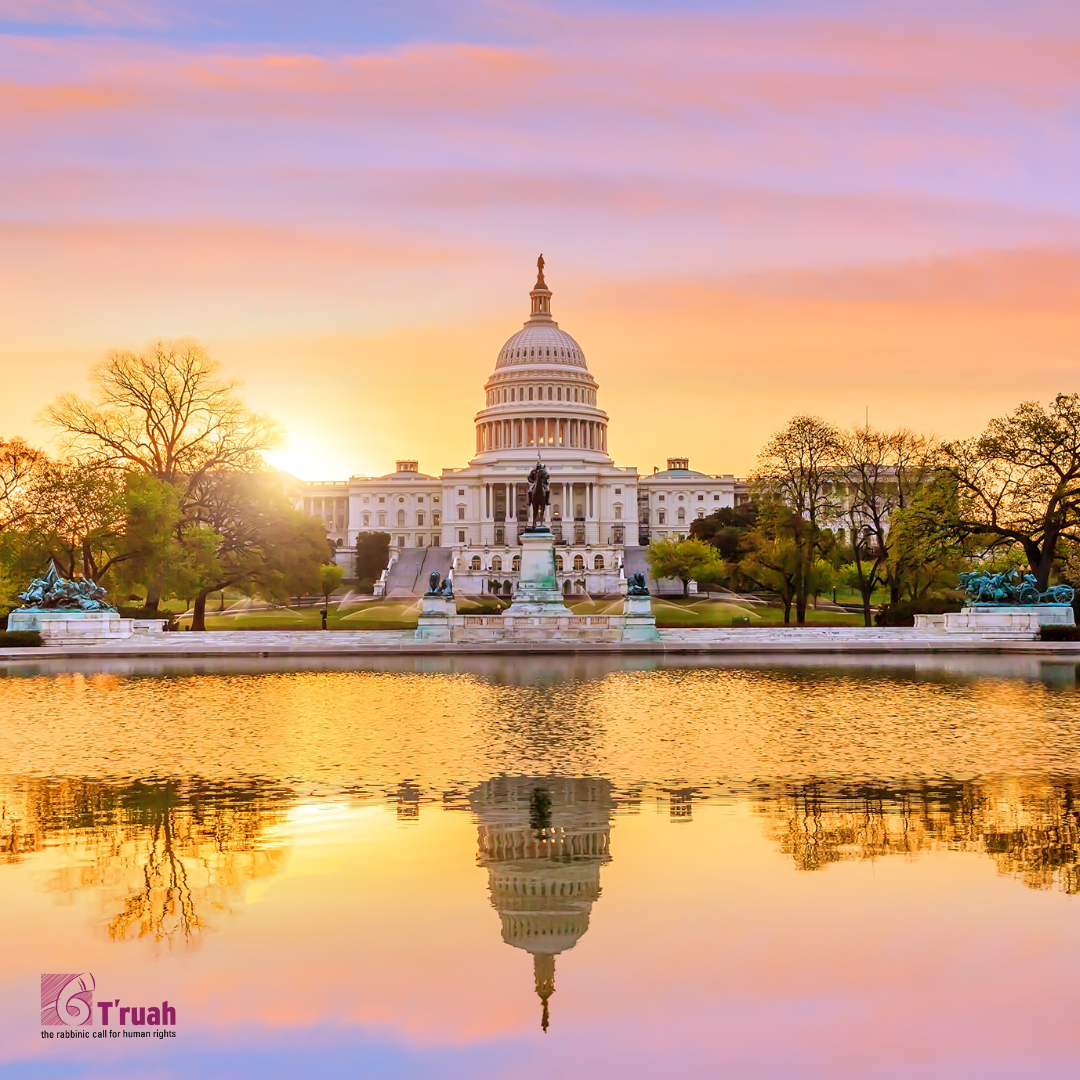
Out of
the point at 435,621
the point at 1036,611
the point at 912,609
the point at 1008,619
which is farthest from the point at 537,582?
the point at 1036,611

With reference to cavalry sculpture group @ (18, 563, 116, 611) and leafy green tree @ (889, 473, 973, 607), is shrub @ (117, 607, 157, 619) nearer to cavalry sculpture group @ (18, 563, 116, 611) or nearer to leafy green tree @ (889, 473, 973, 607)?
cavalry sculpture group @ (18, 563, 116, 611)

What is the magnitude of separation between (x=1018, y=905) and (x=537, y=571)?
43.2 m

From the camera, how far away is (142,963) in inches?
393

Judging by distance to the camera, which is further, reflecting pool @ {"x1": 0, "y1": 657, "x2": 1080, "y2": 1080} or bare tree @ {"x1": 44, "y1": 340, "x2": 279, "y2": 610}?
bare tree @ {"x1": 44, "y1": 340, "x2": 279, "y2": 610}

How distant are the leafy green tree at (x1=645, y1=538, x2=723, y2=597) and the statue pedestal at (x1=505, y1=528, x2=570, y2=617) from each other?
3807cm

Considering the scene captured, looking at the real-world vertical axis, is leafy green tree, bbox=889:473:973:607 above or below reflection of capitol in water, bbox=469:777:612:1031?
above

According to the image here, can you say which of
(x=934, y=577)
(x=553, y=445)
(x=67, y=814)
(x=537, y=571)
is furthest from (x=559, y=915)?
(x=553, y=445)

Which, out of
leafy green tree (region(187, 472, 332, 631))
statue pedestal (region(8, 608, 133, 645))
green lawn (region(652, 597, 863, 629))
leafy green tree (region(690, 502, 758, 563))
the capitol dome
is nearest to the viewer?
statue pedestal (region(8, 608, 133, 645))

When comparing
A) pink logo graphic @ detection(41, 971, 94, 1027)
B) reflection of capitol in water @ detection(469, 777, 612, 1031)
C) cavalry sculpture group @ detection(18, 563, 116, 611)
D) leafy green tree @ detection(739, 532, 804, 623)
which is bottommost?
pink logo graphic @ detection(41, 971, 94, 1027)

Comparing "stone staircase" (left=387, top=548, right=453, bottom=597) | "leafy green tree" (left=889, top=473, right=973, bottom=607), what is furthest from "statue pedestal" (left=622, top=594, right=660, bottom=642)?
"stone staircase" (left=387, top=548, right=453, bottom=597)

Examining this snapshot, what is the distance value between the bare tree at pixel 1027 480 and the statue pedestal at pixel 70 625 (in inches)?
1423

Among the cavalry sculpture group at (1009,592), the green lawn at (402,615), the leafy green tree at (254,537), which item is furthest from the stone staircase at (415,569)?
the cavalry sculpture group at (1009,592)

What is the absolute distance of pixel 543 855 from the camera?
1328cm

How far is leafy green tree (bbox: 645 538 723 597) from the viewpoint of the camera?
91938 mm
